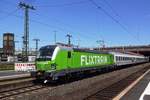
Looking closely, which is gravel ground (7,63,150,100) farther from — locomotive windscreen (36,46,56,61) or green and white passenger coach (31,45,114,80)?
locomotive windscreen (36,46,56,61)

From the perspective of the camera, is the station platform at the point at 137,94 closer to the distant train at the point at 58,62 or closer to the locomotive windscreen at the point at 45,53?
the distant train at the point at 58,62

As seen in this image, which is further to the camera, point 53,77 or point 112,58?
point 112,58

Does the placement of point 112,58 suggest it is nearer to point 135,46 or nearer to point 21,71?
point 21,71

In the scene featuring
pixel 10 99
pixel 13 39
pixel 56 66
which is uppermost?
pixel 13 39

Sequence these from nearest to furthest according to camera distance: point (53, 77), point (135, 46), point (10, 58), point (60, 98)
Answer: point (60, 98), point (53, 77), point (10, 58), point (135, 46)

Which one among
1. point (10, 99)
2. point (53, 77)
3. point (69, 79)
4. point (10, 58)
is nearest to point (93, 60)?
point (69, 79)

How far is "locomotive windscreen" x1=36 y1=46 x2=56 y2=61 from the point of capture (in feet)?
76.0

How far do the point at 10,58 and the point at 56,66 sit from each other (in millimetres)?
77872

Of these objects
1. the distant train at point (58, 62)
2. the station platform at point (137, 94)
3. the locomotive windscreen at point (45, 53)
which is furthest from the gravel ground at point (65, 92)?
the locomotive windscreen at point (45, 53)

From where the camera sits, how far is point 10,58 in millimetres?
98750

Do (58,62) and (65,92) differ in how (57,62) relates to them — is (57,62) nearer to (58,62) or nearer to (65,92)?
(58,62)

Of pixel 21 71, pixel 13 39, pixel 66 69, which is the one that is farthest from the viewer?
pixel 13 39

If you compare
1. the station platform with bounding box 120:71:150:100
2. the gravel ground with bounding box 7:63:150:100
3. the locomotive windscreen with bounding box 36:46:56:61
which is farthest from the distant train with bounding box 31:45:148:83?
the station platform with bounding box 120:71:150:100

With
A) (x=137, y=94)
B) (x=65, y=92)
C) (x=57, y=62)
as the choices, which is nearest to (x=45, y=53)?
(x=57, y=62)
